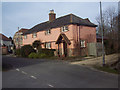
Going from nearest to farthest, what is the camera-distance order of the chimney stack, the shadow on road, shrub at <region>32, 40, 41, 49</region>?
the shadow on road
shrub at <region>32, 40, 41, 49</region>
the chimney stack

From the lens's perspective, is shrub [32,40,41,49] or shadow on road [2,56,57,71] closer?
shadow on road [2,56,57,71]

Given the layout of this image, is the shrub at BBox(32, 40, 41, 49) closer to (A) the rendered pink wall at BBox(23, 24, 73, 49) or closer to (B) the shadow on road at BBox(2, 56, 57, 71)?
(A) the rendered pink wall at BBox(23, 24, 73, 49)

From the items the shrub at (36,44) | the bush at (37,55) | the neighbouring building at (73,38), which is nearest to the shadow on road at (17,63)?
the bush at (37,55)

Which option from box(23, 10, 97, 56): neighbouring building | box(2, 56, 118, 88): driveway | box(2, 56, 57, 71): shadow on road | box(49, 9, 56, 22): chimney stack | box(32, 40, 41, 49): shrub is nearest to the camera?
box(2, 56, 118, 88): driveway

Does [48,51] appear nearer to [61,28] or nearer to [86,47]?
[61,28]

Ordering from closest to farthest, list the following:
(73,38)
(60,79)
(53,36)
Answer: (60,79) → (73,38) → (53,36)

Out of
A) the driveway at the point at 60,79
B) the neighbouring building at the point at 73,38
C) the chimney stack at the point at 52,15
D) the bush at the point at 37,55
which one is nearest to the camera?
the driveway at the point at 60,79

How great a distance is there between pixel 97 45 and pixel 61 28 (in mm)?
7607

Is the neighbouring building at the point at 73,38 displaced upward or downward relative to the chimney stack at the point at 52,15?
downward

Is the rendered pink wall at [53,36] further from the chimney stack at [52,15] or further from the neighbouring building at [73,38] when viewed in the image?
the chimney stack at [52,15]

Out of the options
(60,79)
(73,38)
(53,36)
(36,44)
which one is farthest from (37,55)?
(60,79)

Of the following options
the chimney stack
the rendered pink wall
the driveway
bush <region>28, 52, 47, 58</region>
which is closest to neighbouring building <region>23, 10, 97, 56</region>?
the rendered pink wall

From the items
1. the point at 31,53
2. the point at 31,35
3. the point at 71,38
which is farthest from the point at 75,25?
the point at 31,35

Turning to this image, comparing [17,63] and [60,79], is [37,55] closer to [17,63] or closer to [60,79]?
[17,63]
